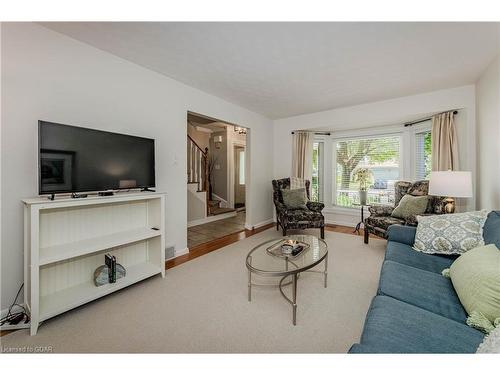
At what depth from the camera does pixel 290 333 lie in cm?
155

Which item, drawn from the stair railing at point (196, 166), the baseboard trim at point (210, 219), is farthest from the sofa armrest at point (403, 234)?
the stair railing at point (196, 166)

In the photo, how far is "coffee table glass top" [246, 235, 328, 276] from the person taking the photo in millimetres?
1732

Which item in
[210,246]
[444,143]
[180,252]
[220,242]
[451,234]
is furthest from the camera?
[220,242]

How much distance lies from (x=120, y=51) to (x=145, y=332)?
261 centimetres

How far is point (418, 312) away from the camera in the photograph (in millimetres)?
1123

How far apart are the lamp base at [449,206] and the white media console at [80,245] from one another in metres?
3.52

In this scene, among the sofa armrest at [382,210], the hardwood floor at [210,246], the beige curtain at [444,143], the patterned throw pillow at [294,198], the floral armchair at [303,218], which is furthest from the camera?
the patterned throw pillow at [294,198]

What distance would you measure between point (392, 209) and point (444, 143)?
4.06ft

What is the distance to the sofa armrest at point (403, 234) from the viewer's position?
210 cm

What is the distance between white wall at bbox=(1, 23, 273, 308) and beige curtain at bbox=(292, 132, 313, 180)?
7.61ft

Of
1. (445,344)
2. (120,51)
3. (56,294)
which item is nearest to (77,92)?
(120,51)

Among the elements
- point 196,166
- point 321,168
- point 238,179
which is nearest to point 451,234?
point 321,168

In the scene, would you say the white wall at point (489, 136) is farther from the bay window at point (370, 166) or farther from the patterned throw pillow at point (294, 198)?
the patterned throw pillow at point (294, 198)

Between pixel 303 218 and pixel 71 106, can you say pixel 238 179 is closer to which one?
pixel 303 218
